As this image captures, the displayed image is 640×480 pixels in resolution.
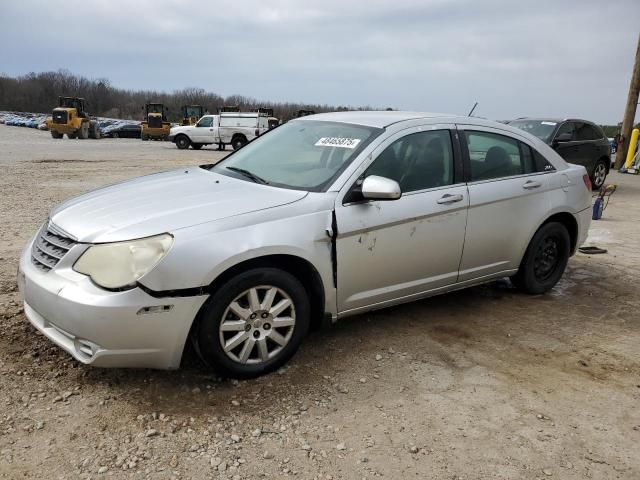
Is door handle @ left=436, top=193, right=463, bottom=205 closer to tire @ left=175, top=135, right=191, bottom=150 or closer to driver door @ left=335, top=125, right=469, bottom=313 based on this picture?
driver door @ left=335, top=125, right=469, bottom=313

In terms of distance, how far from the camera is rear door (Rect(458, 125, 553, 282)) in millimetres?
4094

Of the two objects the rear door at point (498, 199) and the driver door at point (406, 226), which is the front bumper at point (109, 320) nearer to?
the driver door at point (406, 226)

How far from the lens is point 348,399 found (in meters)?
3.09

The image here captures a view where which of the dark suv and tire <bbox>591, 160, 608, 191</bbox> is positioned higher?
the dark suv

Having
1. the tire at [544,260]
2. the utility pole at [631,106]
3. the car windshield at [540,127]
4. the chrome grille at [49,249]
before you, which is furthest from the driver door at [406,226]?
the utility pole at [631,106]

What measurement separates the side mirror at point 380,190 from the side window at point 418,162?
23cm

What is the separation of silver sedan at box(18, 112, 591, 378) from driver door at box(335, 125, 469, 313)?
10 millimetres

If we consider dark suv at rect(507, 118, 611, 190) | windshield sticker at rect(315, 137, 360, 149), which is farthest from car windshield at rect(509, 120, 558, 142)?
windshield sticker at rect(315, 137, 360, 149)

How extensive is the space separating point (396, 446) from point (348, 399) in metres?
0.48

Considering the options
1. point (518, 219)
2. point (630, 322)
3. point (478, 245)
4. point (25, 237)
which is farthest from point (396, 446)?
point (25, 237)

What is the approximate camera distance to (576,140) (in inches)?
479

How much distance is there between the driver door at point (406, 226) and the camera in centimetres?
342

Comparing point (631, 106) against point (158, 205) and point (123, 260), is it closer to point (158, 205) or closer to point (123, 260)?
point (158, 205)

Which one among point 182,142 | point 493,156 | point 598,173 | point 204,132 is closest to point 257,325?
point 493,156
